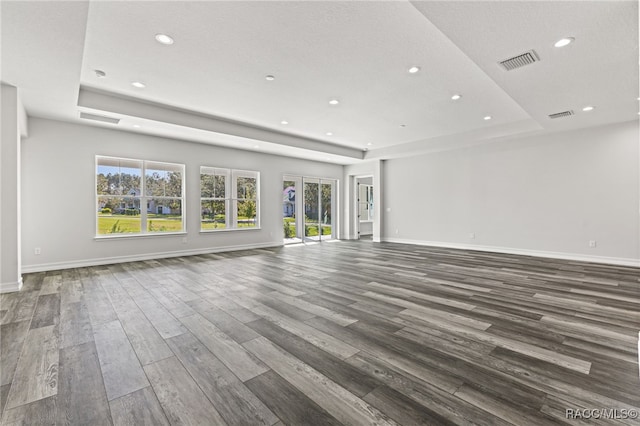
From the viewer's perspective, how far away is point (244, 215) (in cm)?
816

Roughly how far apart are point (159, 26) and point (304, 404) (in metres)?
3.59

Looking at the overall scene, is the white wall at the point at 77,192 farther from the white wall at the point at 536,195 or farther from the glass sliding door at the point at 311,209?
the white wall at the point at 536,195

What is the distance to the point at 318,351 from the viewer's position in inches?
88.9

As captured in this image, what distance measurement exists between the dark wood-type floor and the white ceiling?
278 cm

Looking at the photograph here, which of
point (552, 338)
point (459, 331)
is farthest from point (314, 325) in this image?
point (552, 338)

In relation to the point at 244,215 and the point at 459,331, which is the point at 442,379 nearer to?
the point at 459,331

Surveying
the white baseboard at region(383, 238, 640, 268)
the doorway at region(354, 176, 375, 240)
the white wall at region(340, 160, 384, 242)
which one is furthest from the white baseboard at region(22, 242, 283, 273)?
the white baseboard at region(383, 238, 640, 268)

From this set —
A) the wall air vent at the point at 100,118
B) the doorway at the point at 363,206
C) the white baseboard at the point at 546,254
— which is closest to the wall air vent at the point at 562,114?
the white baseboard at the point at 546,254

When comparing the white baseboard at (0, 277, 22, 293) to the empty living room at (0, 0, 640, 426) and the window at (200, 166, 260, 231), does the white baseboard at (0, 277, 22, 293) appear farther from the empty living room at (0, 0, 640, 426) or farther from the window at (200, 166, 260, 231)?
the window at (200, 166, 260, 231)

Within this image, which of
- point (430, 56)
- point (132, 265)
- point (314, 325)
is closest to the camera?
point (314, 325)

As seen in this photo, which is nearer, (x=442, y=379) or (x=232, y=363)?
(x=442, y=379)

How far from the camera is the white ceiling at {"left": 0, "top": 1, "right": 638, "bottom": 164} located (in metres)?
2.57

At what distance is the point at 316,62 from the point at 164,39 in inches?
67.8

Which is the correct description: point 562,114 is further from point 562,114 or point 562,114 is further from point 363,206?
point 363,206
